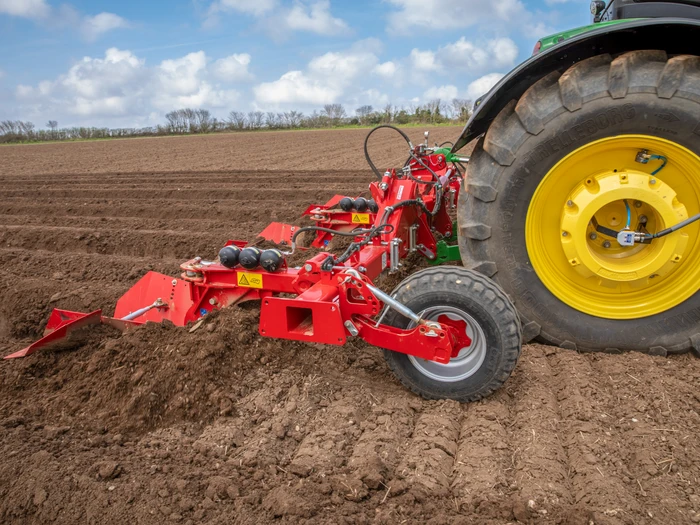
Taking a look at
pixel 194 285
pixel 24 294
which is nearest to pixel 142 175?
pixel 24 294

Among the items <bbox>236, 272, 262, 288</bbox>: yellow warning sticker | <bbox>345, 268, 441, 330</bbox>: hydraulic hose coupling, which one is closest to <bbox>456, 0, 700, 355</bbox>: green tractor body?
<bbox>345, 268, 441, 330</bbox>: hydraulic hose coupling

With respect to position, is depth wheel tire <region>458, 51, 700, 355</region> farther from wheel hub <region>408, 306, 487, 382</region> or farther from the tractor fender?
wheel hub <region>408, 306, 487, 382</region>

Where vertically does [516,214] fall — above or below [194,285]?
above

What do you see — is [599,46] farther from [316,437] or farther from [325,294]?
[316,437]

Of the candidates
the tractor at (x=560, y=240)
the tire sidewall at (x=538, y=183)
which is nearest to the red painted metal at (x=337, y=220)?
the tractor at (x=560, y=240)

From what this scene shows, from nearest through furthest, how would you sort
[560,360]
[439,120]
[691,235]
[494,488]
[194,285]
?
[494,488] → [691,235] → [560,360] → [194,285] → [439,120]

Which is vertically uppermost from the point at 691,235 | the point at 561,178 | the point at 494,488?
the point at 561,178

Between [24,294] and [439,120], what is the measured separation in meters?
41.5

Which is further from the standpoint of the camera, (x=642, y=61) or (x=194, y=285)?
(x=194, y=285)

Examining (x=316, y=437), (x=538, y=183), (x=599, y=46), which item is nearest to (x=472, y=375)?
(x=316, y=437)

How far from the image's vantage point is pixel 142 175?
1558cm

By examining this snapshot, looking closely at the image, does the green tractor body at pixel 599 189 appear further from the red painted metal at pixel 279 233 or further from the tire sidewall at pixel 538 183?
the red painted metal at pixel 279 233

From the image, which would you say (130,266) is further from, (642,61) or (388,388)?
(642,61)

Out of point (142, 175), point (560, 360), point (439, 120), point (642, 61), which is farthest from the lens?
point (439, 120)
